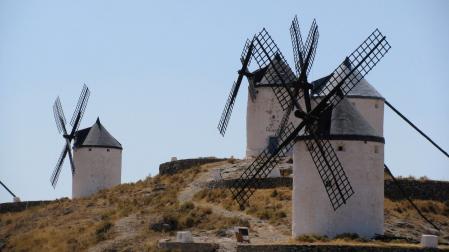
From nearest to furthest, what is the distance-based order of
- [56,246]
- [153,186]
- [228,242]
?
[228,242]
[56,246]
[153,186]

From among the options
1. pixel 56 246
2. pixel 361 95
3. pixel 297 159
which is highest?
pixel 361 95

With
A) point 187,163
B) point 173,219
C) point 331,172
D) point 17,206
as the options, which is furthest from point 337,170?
point 17,206

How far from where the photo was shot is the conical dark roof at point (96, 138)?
58.3 metres

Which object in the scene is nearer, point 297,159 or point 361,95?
point 297,159

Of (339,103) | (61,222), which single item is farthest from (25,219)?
(339,103)

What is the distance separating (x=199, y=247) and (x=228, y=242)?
0.98 meters

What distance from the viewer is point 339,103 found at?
3841cm

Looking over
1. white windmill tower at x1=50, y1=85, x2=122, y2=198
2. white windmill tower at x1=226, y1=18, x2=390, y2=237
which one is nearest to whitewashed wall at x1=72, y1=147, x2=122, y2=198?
white windmill tower at x1=50, y1=85, x2=122, y2=198

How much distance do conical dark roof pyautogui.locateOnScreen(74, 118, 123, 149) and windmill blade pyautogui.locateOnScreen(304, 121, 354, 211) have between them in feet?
76.3

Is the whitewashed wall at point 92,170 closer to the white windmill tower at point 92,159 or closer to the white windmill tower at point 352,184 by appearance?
the white windmill tower at point 92,159

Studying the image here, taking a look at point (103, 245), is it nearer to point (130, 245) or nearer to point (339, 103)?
point (130, 245)

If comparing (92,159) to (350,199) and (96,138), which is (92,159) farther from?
(350,199)

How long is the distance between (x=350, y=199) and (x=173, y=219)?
8927 mm

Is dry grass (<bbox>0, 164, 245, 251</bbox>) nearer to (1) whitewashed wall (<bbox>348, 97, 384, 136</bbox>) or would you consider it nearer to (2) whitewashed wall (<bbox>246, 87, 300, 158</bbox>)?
(2) whitewashed wall (<bbox>246, 87, 300, 158</bbox>)
